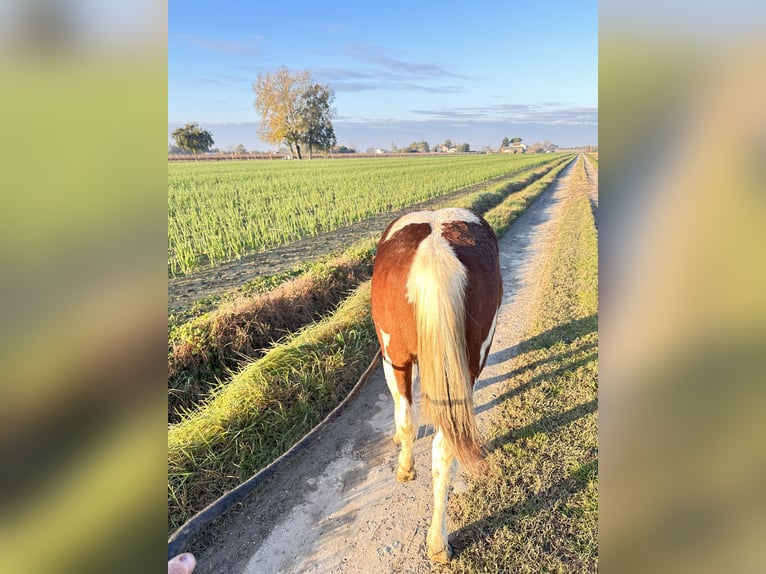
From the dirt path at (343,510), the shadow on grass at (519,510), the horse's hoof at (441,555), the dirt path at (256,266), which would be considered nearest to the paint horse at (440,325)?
the horse's hoof at (441,555)

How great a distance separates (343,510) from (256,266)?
19.6 feet

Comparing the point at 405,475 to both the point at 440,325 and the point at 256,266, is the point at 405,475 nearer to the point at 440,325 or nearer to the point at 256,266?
the point at 440,325

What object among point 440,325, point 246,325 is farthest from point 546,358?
point 246,325

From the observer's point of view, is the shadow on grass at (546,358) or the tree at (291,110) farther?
the tree at (291,110)

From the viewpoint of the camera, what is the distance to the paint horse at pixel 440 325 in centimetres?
234

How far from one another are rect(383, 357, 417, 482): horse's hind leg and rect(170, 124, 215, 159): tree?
187 feet

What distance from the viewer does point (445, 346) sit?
7.63 ft

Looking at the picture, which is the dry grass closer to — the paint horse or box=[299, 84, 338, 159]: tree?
the paint horse

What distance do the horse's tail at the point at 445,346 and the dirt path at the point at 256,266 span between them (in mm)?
4457

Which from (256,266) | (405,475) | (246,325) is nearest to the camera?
(405,475)

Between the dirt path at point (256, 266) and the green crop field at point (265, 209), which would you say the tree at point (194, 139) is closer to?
the green crop field at point (265, 209)
